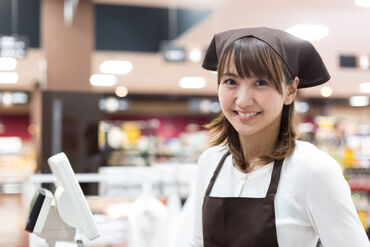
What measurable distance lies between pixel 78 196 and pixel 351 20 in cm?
695

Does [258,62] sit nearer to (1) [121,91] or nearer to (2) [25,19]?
(2) [25,19]

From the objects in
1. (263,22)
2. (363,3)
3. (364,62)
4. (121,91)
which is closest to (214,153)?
(363,3)

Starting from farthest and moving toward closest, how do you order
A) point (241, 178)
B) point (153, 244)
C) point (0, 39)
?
point (0, 39) < point (153, 244) < point (241, 178)

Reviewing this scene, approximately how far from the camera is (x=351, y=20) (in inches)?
295

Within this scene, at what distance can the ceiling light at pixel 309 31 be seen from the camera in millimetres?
7328

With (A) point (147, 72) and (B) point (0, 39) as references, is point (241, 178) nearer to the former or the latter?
(B) point (0, 39)

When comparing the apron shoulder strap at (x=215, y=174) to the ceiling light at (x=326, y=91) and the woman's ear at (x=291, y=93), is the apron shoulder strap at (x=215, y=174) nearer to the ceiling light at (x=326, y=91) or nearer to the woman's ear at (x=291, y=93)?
the woman's ear at (x=291, y=93)

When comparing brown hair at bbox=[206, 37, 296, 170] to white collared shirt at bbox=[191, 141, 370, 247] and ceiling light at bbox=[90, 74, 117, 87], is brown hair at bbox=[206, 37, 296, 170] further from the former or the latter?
ceiling light at bbox=[90, 74, 117, 87]

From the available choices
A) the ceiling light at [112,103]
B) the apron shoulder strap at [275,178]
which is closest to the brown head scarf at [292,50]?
the apron shoulder strap at [275,178]

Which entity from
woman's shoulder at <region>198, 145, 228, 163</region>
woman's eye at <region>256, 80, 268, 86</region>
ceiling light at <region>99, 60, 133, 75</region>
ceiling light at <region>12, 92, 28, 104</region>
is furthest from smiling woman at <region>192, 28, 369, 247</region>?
ceiling light at <region>12, 92, 28, 104</region>

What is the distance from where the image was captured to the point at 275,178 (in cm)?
135

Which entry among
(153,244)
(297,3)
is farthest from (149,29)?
(153,244)

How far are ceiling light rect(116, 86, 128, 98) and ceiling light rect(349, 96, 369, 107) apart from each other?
380 inches

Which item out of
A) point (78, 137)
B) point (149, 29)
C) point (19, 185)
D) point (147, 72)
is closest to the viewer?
point (78, 137)
